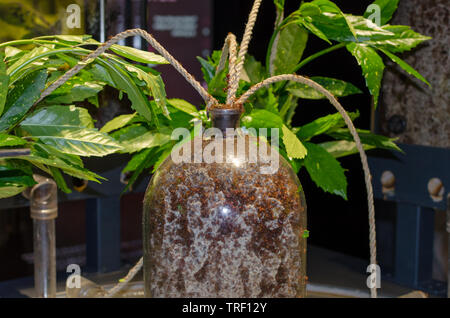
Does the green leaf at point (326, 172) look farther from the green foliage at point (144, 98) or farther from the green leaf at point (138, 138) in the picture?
the green leaf at point (138, 138)

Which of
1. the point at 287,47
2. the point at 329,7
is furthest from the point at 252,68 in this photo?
the point at 329,7

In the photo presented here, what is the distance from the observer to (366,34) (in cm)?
70

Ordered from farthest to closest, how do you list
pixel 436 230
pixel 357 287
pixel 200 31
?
pixel 200 31 < pixel 436 230 < pixel 357 287

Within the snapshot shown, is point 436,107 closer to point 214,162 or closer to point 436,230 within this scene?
point 436,230

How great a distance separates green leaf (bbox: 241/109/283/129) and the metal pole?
0.28 metres

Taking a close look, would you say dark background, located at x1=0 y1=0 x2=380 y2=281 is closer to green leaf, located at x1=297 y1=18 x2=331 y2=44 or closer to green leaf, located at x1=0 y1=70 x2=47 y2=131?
green leaf, located at x1=297 y1=18 x2=331 y2=44

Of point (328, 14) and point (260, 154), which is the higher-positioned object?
point (328, 14)

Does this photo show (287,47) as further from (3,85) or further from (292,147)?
(3,85)

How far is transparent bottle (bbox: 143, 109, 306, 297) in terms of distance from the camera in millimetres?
448

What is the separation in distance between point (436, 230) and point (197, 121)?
30.1 inches

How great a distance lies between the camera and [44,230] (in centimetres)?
78

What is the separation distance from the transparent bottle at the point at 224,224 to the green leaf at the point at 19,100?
0.47ft
